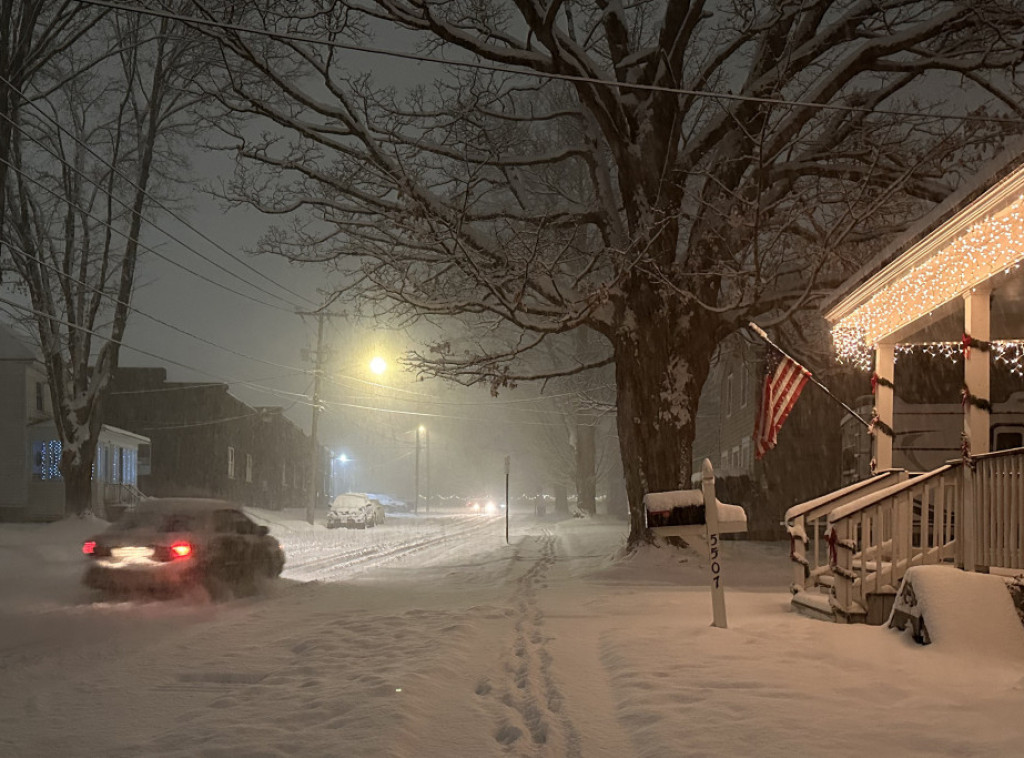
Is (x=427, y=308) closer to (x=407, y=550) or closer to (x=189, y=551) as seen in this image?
(x=189, y=551)

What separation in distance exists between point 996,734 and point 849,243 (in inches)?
523

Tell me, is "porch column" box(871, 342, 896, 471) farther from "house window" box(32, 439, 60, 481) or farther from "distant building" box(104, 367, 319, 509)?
"distant building" box(104, 367, 319, 509)

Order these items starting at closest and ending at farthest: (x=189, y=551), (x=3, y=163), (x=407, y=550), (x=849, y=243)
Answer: (x=189, y=551)
(x=849, y=243)
(x=3, y=163)
(x=407, y=550)

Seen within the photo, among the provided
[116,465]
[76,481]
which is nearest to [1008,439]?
[76,481]

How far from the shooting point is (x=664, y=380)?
18438 millimetres

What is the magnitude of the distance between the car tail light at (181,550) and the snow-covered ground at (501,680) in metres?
0.67

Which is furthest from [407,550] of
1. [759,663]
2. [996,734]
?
[996,734]

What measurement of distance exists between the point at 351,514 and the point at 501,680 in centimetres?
3938

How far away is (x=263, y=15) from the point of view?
16.5m

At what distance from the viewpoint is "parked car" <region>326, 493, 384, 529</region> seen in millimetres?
45844

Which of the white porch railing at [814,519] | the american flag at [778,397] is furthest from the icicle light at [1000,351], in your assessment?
the white porch railing at [814,519]

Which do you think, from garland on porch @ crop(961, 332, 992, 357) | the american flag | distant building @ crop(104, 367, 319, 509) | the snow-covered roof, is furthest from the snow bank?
distant building @ crop(104, 367, 319, 509)

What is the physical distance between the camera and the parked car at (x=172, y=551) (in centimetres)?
1326

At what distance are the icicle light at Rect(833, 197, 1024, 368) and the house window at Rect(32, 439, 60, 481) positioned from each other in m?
37.4
